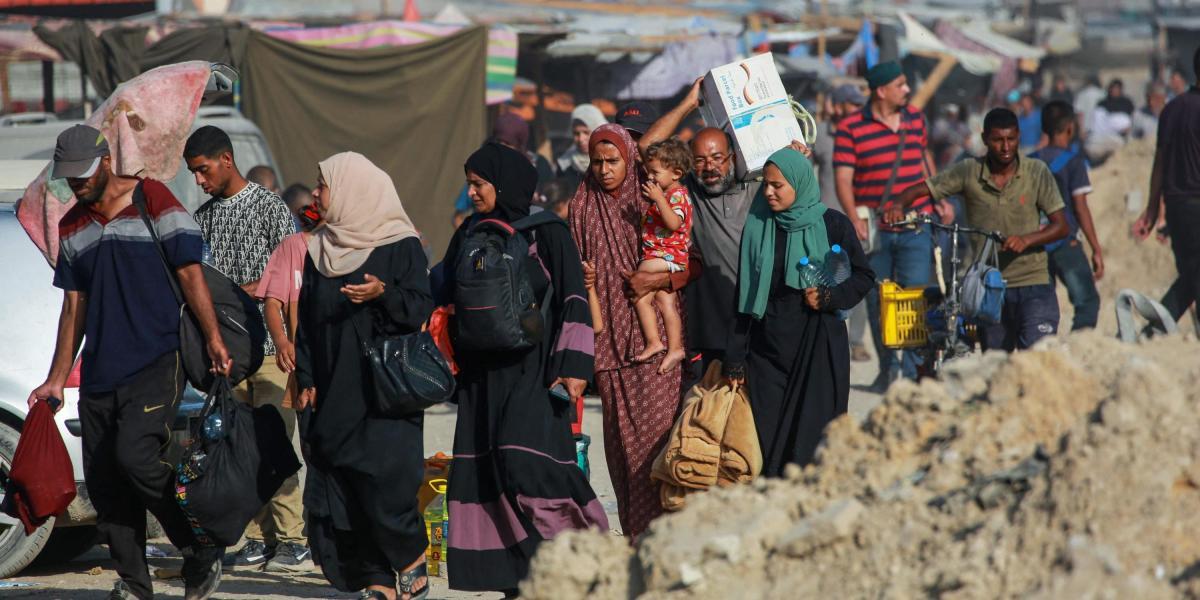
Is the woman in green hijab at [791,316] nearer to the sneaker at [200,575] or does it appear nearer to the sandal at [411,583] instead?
the sandal at [411,583]

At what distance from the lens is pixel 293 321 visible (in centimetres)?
536

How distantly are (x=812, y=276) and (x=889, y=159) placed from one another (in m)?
3.69

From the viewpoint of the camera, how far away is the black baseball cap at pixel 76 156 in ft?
15.9

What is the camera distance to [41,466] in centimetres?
498

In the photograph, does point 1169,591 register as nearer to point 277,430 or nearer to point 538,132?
point 277,430

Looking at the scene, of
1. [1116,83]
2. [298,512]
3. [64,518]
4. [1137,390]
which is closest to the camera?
[1137,390]

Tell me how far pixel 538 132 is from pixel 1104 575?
14.1 meters

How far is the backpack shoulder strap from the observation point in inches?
196

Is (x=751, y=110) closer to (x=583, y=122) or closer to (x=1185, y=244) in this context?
(x=583, y=122)

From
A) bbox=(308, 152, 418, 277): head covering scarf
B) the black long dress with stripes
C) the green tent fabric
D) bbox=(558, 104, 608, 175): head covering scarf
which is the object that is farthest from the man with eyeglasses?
the green tent fabric

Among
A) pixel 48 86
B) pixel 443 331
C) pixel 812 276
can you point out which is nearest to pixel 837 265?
pixel 812 276

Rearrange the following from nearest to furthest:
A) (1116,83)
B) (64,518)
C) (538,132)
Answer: (64,518), (538,132), (1116,83)

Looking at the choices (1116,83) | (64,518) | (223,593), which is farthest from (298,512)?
(1116,83)

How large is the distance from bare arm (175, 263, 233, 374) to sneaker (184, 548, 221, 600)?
2.30ft
